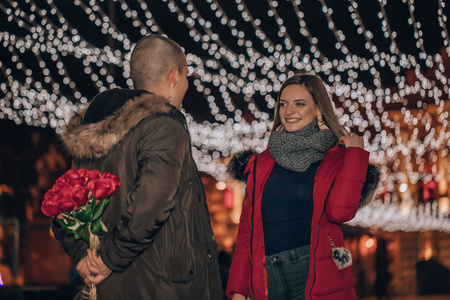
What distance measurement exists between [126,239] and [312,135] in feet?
4.58

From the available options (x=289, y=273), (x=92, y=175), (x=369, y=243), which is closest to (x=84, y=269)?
(x=92, y=175)

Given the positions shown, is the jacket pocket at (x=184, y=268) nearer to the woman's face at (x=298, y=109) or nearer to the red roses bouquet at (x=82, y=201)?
the red roses bouquet at (x=82, y=201)

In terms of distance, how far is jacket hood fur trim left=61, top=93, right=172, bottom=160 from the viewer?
3.10 metres

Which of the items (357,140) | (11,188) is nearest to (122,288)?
(357,140)

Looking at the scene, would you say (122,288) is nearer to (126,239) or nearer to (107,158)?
(126,239)

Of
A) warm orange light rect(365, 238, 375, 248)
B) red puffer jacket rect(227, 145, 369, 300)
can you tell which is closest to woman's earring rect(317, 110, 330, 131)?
red puffer jacket rect(227, 145, 369, 300)

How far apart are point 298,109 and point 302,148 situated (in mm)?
275

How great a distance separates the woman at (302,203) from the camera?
354 cm

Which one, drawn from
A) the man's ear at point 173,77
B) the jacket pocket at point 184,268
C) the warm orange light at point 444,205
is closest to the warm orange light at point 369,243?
the warm orange light at point 444,205

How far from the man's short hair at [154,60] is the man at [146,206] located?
10cm

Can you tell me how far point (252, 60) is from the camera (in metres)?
12.0

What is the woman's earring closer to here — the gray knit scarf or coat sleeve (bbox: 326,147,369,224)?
the gray knit scarf

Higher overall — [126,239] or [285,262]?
[126,239]

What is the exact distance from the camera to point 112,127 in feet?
10.2
